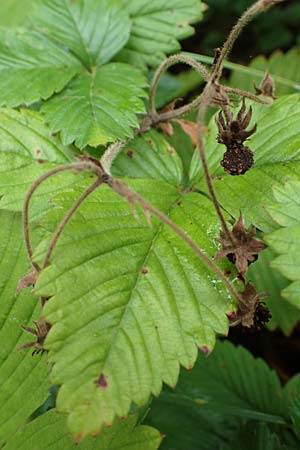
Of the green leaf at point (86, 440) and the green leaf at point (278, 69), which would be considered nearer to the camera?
the green leaf at point (86, 440)

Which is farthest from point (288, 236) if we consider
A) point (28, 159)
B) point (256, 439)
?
point (28, 159)

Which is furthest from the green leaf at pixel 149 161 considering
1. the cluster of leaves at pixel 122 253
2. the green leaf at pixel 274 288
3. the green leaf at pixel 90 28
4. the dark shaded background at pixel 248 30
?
the dark shaded background at pixel 248 30

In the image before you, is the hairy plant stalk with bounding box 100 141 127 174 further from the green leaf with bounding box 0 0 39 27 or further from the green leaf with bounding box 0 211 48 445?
the green leaf with bounding box 0 0 39 27

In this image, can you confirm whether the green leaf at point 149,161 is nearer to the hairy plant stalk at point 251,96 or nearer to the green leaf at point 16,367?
the hairy plant stalk at point 251,96

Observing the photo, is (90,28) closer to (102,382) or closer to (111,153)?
(111,153)

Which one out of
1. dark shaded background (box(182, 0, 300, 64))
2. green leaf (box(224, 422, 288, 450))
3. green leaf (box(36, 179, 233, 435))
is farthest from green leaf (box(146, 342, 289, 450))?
dark shaded background (box(182, 0, 300, 64))
